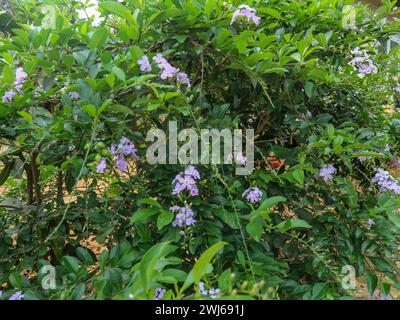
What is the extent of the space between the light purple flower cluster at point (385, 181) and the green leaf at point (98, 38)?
97 centimetres

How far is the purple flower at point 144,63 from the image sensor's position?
1040 millimetres

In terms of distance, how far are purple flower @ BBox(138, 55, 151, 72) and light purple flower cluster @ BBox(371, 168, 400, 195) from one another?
82 cm

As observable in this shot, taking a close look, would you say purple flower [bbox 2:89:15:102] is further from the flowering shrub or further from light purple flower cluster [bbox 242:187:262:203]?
light purple flower cluster [bbox 242:187:262:203]

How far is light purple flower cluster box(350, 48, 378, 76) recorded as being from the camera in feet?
4.37

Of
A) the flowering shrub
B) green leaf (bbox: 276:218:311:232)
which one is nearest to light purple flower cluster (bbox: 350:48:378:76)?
the flowering shrub

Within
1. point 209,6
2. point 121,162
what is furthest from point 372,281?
point 209,6

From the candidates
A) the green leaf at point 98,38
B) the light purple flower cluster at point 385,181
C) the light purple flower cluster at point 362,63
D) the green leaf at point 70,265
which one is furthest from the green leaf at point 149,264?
the light purple flower cluster at point 362,63

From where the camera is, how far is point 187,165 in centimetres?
106

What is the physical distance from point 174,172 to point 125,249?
0.82 ft

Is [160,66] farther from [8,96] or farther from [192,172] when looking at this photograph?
[8,96]

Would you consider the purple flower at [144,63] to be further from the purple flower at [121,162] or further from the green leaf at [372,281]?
the green leaf at [372,281]
